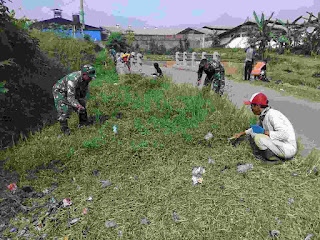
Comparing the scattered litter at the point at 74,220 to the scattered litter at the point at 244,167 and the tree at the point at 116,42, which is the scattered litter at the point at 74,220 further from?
the tree at the point at 116,42

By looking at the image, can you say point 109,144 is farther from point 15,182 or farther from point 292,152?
point 292,152

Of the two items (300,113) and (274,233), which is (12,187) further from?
(300,113)

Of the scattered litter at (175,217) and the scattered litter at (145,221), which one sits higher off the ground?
the scattered litter at (175,217)

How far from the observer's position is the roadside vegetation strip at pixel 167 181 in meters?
2.41

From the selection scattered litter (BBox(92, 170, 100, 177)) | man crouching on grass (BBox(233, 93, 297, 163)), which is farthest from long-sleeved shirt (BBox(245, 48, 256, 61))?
scattered litter (BBox(92, 170, 100, 177))

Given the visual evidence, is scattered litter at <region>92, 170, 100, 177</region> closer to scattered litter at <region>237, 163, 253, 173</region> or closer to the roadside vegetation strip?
the roadside vegetation strip

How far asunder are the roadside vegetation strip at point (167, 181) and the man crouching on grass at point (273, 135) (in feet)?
0.60

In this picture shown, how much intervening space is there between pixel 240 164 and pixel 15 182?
341 centimetres

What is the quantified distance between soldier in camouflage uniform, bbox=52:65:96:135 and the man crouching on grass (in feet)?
10.2

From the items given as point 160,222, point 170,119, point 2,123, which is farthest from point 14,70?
point 160,222

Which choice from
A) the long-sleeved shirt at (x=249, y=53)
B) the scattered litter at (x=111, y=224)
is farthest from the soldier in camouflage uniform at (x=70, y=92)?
the long-sleeved shirt at (x=249, y=53)

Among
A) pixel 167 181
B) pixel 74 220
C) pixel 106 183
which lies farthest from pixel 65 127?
pixel 167 181

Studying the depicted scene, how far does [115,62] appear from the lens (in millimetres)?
13945

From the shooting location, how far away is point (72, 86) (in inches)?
171
